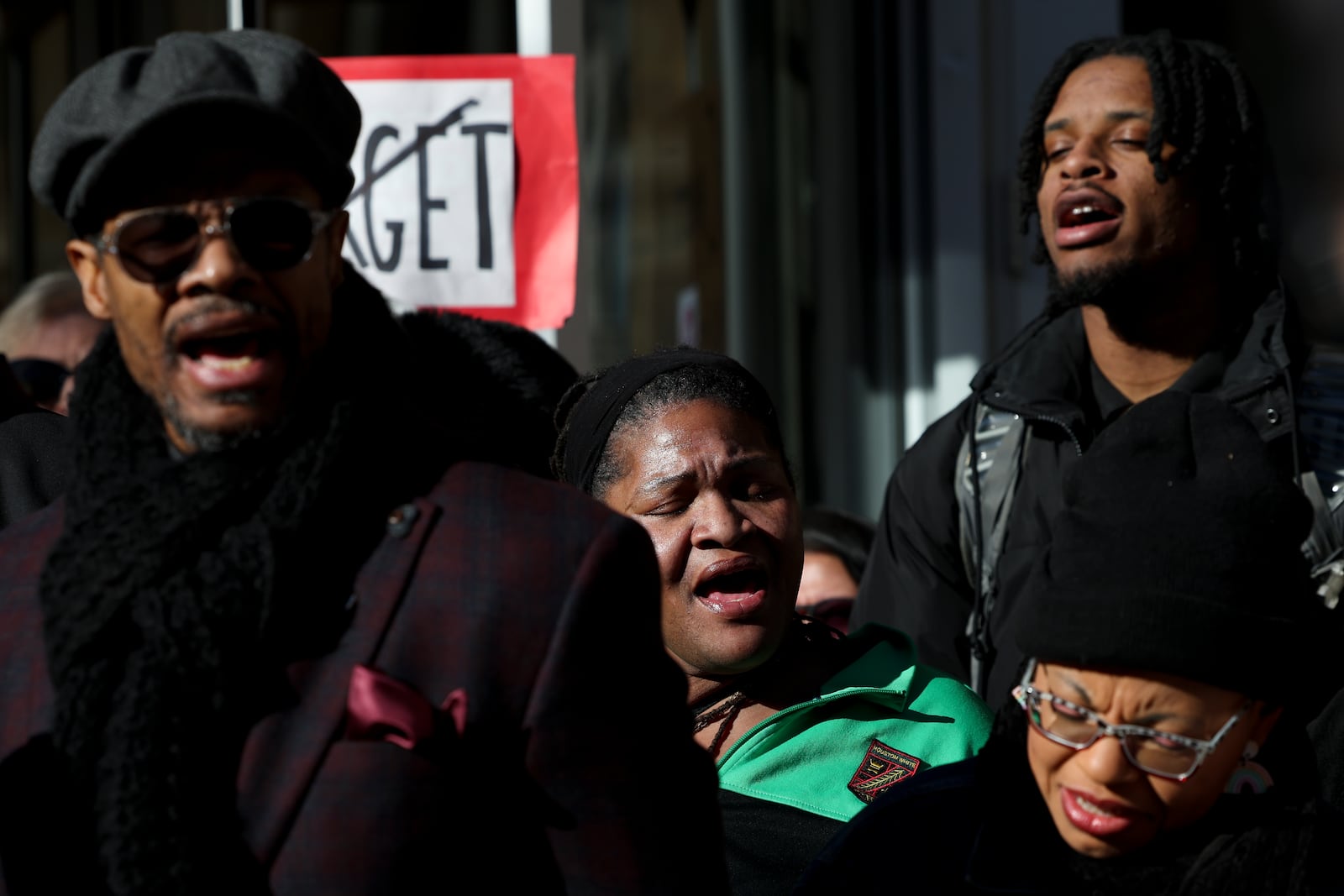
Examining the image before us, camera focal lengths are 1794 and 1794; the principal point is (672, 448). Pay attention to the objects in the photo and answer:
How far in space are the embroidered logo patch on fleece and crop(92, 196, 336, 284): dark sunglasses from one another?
1249 mm

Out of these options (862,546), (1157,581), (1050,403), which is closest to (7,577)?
(1157,581)

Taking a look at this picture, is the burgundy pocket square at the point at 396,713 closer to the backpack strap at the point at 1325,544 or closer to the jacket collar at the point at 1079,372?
the backpack strap at the point at 1325,544

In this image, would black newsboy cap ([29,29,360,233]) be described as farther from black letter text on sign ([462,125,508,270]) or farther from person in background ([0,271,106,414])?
person in background ([0,271,106,414])

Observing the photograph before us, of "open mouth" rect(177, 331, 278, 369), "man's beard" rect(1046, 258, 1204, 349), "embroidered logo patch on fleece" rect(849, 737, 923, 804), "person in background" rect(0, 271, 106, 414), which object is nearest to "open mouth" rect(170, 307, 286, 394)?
"open mouth" rect(177, 331, 278, 369)

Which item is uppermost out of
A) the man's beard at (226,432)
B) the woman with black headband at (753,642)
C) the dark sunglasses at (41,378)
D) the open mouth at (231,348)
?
the open mouth at (231,348)

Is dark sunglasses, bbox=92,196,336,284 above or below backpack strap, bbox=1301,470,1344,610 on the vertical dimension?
above

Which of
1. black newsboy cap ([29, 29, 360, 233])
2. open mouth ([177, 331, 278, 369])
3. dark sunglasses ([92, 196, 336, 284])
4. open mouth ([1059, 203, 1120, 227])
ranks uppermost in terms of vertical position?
black newsboy cap ([29, 29, 360, 233])

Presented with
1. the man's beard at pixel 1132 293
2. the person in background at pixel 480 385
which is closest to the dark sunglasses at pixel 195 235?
the person in background at pixel 480 385

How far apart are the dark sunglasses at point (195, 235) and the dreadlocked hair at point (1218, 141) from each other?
2.26 metres

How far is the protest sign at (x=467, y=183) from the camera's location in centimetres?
418

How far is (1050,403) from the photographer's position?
3678 millimetres

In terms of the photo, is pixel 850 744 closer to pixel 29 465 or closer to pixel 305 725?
pixel 305 725

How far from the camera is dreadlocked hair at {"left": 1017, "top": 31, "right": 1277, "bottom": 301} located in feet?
12.3

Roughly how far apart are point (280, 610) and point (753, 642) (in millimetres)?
1061
